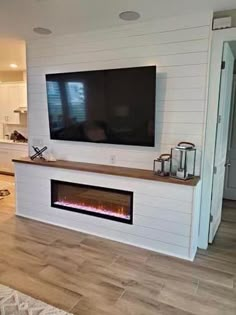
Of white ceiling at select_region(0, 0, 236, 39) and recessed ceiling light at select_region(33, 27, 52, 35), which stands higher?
recessed ceiling light at select_region(33, 27, 52, 35)

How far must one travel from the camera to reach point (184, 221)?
109 inches

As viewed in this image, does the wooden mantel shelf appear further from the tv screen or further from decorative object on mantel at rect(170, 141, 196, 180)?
the tv screen

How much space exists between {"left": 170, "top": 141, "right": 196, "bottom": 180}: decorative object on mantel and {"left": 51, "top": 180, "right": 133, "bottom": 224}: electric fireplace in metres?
0.60

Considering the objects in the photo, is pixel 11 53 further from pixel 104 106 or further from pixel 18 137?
pixel 104 106

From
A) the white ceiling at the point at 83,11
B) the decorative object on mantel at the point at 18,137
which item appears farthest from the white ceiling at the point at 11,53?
the decorative object on mantel at the point at 18,137

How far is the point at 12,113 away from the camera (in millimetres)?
6660

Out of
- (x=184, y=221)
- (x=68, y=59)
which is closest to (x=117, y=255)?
(x=184, y=221)

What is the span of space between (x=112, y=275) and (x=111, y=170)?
1.19m

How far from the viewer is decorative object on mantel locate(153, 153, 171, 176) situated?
2986 millimetres

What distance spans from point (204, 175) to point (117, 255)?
1322mm

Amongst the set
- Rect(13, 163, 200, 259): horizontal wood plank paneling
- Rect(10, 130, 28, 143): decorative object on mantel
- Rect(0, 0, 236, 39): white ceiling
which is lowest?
Rect(13, 163, 200, 259): horizontal wood plank paneling

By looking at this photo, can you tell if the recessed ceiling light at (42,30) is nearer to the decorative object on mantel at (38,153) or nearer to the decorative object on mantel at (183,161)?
the decorative object on mantel at (38,153)

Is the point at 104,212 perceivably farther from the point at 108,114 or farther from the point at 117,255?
the point at 108,114

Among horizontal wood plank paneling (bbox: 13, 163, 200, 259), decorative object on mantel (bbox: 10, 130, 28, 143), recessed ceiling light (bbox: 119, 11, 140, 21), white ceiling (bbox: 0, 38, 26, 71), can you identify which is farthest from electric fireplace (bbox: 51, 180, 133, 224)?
decorative object on mantel (bbox: 10, 130, 28, 143)
